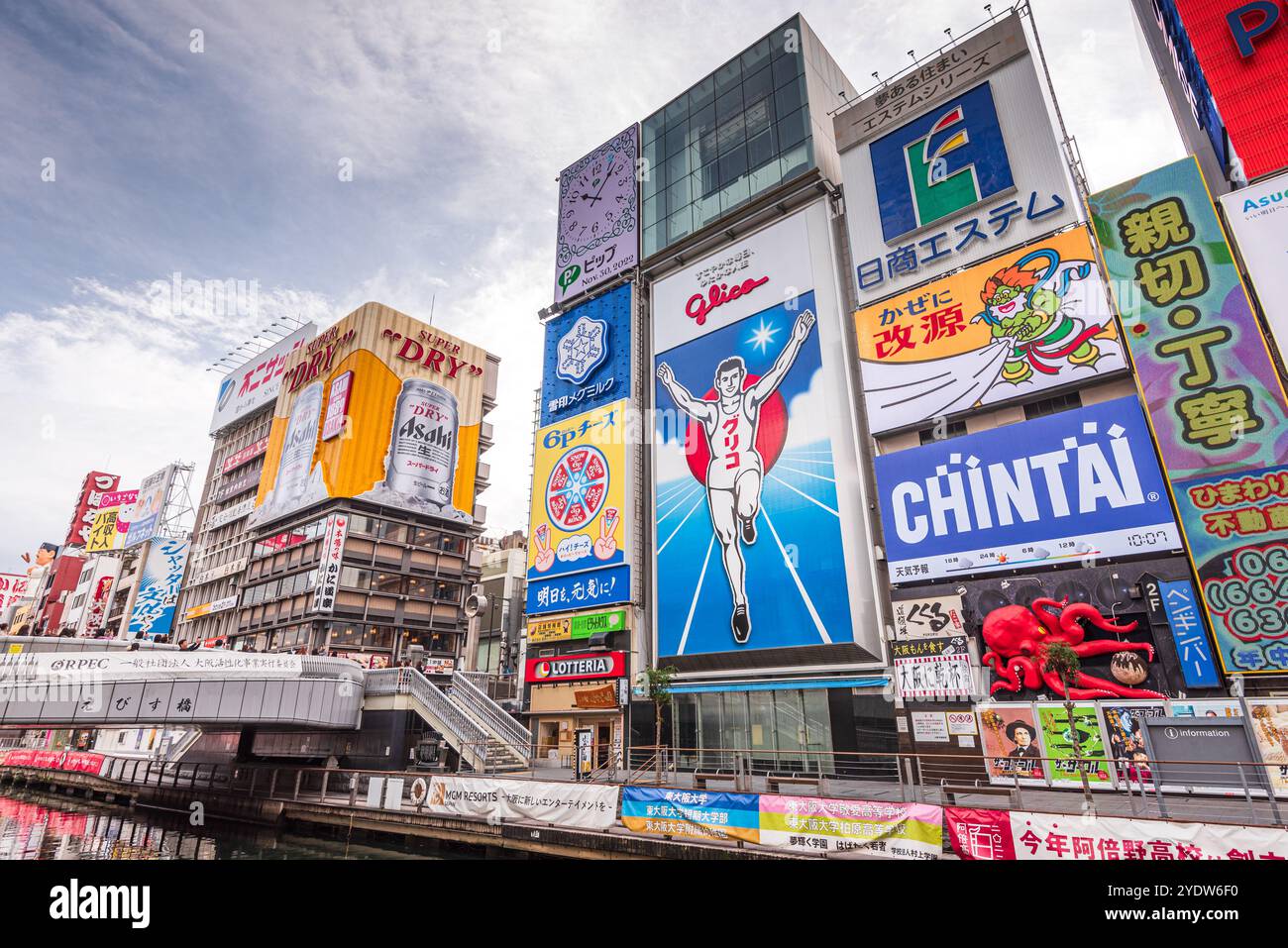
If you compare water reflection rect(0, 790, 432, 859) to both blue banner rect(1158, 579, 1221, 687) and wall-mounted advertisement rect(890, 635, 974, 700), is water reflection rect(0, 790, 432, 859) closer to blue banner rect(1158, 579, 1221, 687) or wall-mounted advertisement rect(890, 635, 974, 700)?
wall-mounted advertisement rect(890, 635, 974, 700)

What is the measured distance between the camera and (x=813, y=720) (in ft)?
103

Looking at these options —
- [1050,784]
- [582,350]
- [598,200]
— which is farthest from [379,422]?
[1050,784]

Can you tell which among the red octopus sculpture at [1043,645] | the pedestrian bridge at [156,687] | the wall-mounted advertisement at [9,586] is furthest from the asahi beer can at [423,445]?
the wall-mounted advertisement at [9,586]

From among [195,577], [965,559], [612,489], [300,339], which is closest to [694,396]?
[612,489]

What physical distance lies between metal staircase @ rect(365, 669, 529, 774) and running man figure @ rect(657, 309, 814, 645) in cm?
1306

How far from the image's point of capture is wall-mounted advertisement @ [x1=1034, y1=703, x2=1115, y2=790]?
22.1 m

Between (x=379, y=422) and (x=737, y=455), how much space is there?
129 ft

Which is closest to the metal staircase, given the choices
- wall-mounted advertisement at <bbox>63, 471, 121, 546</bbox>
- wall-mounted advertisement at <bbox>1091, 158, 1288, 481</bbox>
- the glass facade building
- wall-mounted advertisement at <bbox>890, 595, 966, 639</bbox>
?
wall-mounted advertisement at <bbox>890, 595, 966, 639</bbox>

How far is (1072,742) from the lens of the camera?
74.4 ft

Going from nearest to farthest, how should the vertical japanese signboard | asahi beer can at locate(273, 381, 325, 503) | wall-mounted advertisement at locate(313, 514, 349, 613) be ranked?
the vertical japanese signboard, wall-mounted advertisement at locate(313, 514, 349, 613), asahi beer can at locate(273, 381, 325, 503)
